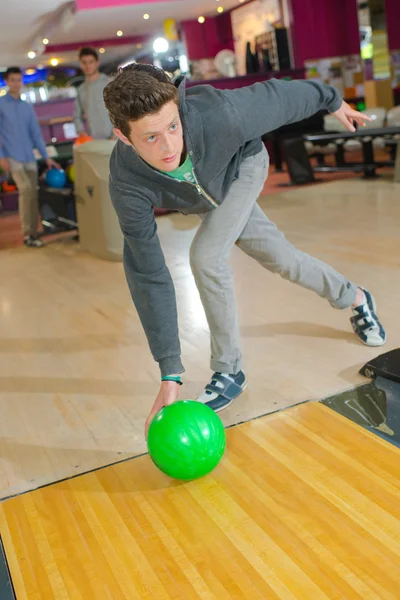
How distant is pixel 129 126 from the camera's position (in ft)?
5.46

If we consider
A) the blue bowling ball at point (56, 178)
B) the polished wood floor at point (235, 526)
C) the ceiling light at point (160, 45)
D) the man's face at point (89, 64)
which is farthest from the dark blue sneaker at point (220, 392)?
the ceiling light at point (160, 45)

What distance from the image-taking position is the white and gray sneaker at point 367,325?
8.49ft

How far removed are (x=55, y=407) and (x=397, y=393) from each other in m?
1.19

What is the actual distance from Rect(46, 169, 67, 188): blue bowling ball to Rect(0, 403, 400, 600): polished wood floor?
4646 millimetres

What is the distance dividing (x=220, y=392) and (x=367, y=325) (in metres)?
0.72

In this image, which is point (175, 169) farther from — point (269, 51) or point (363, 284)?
point (269, 51)

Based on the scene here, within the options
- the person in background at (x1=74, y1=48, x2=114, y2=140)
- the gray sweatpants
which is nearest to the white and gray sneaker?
the gray sweatpants

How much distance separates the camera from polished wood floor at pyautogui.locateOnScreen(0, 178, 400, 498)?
2.21 meters

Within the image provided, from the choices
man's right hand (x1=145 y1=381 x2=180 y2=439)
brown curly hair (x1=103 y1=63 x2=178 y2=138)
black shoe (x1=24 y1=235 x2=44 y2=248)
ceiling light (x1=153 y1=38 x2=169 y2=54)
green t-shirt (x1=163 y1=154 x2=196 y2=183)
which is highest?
ceiling light (x1=153 y1=38 x2=169 y2=54)

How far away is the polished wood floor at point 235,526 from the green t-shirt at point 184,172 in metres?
0.77

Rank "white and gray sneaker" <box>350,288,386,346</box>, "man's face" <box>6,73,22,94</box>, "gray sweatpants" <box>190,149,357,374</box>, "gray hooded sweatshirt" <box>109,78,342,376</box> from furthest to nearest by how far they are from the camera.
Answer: "man's face" <box>6,73,22,94</box> → "white and gray sneaker" <box>350,288,386,346</box> → "gray sweatpants" <box>190,149,357,374</box> → "gray hooded sweatshirt" <box>109,78,342,376</box>

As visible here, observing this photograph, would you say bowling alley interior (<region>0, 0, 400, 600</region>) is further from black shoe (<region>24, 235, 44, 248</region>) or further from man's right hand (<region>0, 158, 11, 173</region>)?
man's right hand (<region>0, 158, 11, 173</region>)

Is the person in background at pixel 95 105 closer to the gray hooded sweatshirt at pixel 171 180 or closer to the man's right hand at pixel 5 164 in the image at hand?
the man's right hand at pixel 5 164

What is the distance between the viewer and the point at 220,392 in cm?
223
